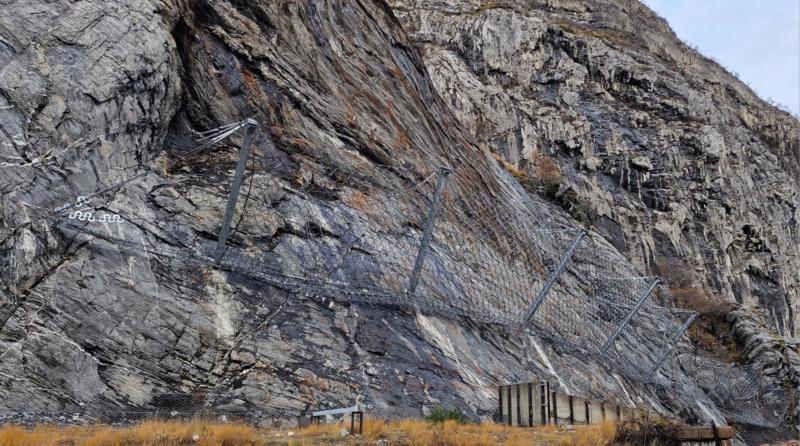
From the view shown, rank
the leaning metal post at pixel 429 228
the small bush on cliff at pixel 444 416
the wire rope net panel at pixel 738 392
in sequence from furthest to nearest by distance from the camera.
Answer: the wire rope net panel at pixel 738 392 < the leaning metal post at pixel 429 228 < the small bush on cliff at pixel 444 416

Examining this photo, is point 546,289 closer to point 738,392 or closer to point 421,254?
point 421,254

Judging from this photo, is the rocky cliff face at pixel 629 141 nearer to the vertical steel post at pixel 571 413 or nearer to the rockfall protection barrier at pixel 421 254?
the rockfall protection barrier at pixel 421 254

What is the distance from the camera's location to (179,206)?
11820mm

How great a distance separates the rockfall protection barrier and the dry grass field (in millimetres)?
3352

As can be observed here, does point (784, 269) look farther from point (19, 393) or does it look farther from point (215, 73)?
point (19, 393)

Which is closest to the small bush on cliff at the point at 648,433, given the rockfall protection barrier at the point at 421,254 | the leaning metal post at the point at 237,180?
the rockfall protection barrier at the point at 421,254

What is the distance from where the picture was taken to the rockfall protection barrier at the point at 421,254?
446 inches

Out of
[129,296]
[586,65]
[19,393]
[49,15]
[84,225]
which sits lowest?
[19,393]

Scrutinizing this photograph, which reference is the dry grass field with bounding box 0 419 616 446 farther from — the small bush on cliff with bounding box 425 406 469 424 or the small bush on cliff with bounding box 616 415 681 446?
the small bush on cliff with bounding box 425 406 469 424

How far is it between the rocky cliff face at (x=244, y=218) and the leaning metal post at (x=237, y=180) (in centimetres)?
53

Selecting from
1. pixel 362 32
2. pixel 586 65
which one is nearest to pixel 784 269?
pixel 586 65

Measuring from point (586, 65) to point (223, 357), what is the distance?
132ft

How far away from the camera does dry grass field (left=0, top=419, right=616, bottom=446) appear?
23.9 feet

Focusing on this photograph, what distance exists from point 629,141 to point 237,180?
34735 millimetres
